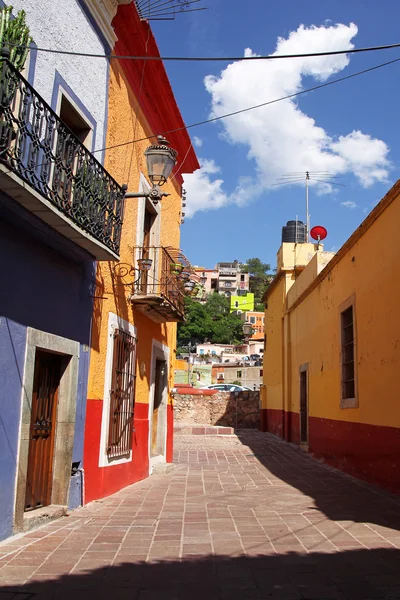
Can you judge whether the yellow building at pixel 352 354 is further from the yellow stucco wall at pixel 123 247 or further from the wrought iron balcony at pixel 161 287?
the yellow stucco wall at pixel 123 247

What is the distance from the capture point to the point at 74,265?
6.56 metres

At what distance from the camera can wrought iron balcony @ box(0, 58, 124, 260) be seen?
177 inches

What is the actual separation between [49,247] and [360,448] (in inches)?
241

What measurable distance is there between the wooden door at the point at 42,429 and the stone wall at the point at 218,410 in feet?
59.3

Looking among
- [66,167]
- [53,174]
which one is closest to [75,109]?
[66,167]

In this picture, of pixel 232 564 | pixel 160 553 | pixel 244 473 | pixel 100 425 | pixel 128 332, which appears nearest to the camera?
pixel 232 564

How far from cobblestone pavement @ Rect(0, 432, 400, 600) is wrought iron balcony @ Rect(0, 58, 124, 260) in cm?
289

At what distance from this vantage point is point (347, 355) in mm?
10805

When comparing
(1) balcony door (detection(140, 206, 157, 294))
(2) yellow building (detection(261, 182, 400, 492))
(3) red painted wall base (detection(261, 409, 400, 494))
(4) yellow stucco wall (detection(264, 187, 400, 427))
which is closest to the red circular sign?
(2) yellow building (detection(261, 182, 400, 492))

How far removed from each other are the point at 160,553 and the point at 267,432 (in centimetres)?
1682

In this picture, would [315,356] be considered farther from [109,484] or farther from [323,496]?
[109,484]

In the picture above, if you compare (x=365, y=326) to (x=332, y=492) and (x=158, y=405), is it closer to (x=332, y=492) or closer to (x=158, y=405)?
(x=332, y=492)

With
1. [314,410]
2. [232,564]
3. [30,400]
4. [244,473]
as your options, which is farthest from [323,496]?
[314,410]

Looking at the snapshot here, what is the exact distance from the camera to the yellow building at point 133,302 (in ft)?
24.5
